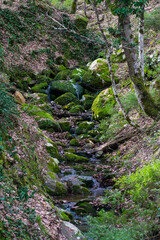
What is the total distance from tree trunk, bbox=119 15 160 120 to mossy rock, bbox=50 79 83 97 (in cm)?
814

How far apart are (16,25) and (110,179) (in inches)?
526

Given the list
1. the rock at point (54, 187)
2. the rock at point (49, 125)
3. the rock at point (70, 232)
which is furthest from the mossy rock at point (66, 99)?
the rock at point (70, 232)

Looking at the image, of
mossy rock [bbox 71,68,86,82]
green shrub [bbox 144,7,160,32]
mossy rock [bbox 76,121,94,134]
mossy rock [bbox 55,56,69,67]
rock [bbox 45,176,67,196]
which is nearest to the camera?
rock [bbox 45,176,67,196]

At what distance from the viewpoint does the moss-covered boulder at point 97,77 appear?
15.1m

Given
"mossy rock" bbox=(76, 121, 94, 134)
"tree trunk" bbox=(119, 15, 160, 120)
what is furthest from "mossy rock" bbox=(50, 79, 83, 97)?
"tree trunk" bbox=(119, 15, 160, 120)

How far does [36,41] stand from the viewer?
17.6 metres

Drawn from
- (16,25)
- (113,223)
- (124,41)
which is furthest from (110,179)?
(16,25)

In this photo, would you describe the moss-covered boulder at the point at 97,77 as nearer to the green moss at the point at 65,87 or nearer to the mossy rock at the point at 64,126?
the green moss at the point at 65,87

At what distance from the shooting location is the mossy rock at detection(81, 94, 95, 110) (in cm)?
1459

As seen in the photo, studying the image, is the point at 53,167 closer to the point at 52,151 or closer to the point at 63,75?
the point at 52,151

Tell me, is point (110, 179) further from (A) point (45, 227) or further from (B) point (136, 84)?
(A) point (45, 227)

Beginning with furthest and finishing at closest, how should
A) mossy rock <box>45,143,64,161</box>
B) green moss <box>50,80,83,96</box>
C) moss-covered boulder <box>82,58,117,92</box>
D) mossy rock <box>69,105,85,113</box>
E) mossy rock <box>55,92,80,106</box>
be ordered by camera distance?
green moss <box>50,80,83,96</box> → moss-covered boulder <box>82,58,117,92</box> → mossy rock <box>55,92,80,106</box> → mossy rock <box>69,105,85,113</box> → mossy rock <box>45,143,64,161</box>

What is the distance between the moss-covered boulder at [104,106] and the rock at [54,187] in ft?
18.9

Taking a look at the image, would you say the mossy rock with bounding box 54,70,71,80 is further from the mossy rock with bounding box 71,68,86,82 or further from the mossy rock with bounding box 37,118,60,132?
the mossy rock with bounding box 37,118,60,132
